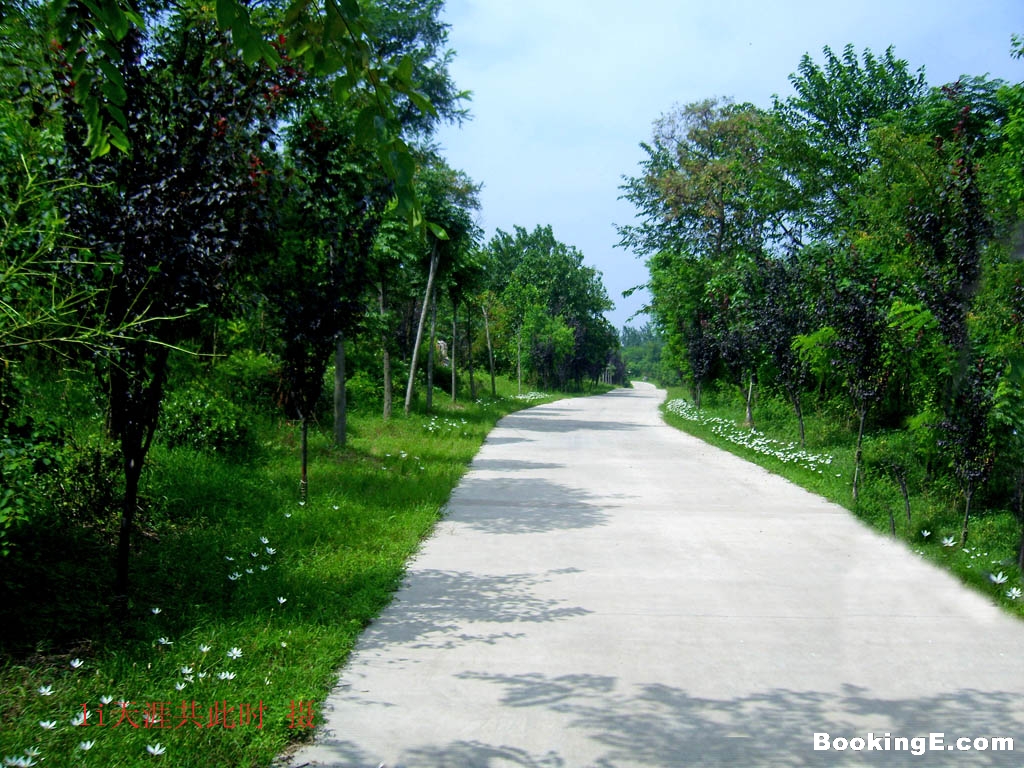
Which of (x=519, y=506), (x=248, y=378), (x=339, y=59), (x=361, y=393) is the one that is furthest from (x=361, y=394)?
(x=339, y=59)

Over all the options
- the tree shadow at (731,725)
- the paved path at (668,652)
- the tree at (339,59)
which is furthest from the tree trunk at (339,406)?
the tree at (339,59)

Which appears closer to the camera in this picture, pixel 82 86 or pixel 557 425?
pixel 82 86

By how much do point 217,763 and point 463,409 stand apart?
2216 cm

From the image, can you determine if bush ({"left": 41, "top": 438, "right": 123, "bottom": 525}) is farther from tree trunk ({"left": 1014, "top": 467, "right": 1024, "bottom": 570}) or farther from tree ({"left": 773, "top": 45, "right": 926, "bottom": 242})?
tree ({"left": 773, "top": 45, "right": 926, "bottom": 242})

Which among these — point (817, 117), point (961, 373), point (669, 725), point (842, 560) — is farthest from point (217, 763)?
point (817, 117)

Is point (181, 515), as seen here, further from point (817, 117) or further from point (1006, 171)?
point (817, 117)

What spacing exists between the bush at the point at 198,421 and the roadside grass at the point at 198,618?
1.37ft

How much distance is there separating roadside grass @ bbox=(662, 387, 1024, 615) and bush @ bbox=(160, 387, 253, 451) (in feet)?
25.0

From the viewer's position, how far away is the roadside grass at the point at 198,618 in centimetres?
355

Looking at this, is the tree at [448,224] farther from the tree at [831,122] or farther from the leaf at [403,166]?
the leaf at [403,166]

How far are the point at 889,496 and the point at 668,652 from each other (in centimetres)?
610

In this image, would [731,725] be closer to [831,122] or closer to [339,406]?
[339,406]

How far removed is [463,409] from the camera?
25.5 meters

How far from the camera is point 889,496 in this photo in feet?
32.1
